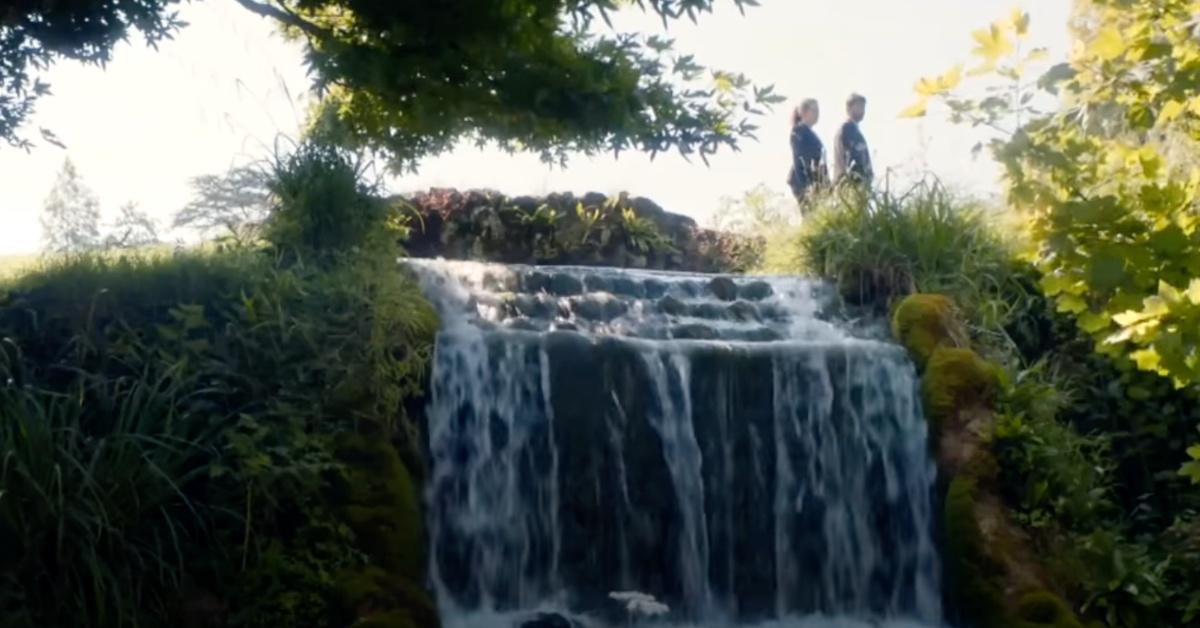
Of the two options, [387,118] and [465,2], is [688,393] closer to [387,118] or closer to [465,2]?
[387,118]

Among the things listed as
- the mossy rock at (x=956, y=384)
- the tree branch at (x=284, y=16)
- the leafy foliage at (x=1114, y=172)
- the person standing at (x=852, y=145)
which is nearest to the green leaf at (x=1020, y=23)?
the leafy foliage at (x=1114, y=172)

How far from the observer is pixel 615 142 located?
5605mm

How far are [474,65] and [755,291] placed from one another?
21.3ft

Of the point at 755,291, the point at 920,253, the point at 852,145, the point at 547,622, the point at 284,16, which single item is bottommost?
the point at 547,622

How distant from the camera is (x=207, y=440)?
764 centimetres

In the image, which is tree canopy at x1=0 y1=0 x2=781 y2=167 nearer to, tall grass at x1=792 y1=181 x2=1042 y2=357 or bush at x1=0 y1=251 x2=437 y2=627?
bush at x1=0 y1=251 x2=437 y2=627

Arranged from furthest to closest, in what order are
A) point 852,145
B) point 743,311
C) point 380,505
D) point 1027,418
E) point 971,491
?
point 852,145 → point 743,311 → point 1027,418 → point 971,491 → point 380,505

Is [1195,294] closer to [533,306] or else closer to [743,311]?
[533,306]

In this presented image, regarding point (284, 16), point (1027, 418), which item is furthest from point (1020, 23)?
point (1027, 418)

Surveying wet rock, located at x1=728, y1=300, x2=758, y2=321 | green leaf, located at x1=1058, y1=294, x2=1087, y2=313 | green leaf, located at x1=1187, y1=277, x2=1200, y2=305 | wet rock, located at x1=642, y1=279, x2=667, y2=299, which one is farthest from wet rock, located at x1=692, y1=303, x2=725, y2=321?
green leaf, located at x1=1187, y1=277, x2=1200, y2=305

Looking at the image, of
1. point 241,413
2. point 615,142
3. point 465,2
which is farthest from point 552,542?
point 465,2

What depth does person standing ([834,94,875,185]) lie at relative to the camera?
43.4 feet

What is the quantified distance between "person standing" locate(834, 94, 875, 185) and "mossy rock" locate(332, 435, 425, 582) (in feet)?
20.5

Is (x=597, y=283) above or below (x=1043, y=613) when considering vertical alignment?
above
